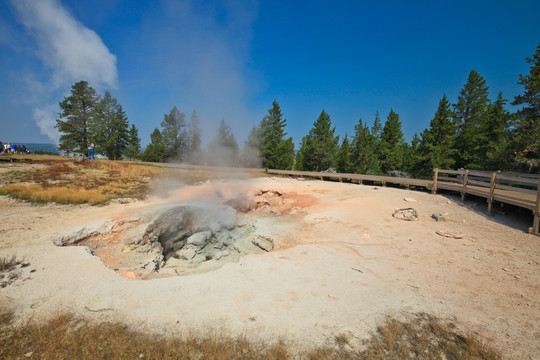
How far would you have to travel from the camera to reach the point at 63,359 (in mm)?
2479

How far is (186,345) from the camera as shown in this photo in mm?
2744

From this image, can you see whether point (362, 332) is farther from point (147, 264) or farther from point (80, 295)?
point (147, 264)

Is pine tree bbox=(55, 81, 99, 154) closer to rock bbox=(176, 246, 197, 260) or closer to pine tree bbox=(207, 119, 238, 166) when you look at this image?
pine tree bbox=(207, 119, 238, 166)

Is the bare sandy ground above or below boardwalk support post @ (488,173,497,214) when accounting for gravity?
below

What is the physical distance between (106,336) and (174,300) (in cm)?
97

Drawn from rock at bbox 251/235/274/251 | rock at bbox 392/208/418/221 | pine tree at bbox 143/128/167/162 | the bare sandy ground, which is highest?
pine tree at bbox 143/128/167/162

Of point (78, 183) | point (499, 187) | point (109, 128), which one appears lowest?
point (78, 183)

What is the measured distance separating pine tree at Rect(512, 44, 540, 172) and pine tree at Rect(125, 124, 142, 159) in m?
45.0

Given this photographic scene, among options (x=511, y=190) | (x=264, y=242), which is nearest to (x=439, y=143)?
(x=511, y=190)

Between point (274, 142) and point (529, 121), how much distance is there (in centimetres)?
2391

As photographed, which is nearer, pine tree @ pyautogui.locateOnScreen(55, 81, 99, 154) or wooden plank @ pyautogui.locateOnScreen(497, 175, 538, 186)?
wooden plank @ pyautogui.locateOnScreen(497, 175, 538, 186)

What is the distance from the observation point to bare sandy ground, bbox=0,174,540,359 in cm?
317

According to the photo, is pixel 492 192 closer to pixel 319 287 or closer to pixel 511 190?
pixel 511 190

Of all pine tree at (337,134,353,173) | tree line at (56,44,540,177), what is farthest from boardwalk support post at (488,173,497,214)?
pine tree at (337,134,353,173)
